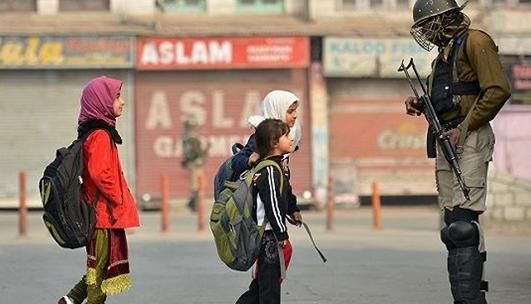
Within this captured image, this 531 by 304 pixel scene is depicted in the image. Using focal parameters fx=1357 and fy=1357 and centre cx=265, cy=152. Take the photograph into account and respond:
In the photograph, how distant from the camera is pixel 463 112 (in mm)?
7656

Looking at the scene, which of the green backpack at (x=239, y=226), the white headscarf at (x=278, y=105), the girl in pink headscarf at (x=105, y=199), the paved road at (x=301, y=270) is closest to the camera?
the green backpack at (x=239, y=226)

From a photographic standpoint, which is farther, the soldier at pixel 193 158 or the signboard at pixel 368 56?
the signboard at pixel 368 56

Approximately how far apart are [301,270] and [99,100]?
4.47m

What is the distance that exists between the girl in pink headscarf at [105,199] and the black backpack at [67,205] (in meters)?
0.10

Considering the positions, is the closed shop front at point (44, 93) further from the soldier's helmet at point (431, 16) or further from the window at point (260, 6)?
the soldier's helmet at point (431, 16)

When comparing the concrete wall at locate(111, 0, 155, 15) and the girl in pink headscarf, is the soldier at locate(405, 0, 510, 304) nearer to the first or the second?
the girl in pink headscarf

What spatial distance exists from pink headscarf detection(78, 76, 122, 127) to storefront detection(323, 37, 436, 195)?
19.0 metres

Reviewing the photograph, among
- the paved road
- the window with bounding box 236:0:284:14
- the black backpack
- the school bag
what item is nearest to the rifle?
the school bag

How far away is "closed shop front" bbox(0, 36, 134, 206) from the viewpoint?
26594mm

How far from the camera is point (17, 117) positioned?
88.2 ft

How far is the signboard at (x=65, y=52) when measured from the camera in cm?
2656

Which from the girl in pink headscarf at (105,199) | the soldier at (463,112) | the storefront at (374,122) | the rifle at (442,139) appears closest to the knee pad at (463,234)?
the soldier at (463,112)

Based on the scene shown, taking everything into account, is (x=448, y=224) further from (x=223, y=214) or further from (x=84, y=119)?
(x=84, y=119)

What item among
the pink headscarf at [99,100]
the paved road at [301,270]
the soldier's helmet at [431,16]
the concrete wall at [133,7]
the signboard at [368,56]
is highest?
the concrete wall at [133,7]
